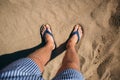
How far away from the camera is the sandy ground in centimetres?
325

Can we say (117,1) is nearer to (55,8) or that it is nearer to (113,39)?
(113,39)

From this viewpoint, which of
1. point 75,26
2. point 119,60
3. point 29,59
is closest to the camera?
point 29,59

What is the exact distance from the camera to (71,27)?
11.4ft

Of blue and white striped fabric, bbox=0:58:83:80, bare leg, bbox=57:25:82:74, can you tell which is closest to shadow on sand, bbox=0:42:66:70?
bare leg, bbox=57:25:82:74

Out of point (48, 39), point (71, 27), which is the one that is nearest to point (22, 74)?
point (48, 39)

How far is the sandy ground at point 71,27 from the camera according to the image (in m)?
3.25

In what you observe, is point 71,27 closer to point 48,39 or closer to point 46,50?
point 48,39

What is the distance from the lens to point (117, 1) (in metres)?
3.25

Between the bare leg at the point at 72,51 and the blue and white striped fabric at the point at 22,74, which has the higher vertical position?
the bare leg at the point at 72,51

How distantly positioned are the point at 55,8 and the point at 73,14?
1.08 feet

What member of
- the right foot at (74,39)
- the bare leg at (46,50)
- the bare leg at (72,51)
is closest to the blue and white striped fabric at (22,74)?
the bare leg at (72,51)

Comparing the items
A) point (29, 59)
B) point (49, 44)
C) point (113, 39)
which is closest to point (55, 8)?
point (49, 44)

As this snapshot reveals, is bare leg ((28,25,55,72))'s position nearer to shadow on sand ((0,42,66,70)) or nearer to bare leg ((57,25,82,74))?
shadow on sand ((0,42,66,70))

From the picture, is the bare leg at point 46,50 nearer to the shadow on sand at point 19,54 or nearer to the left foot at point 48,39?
the left foot at point 48,39
